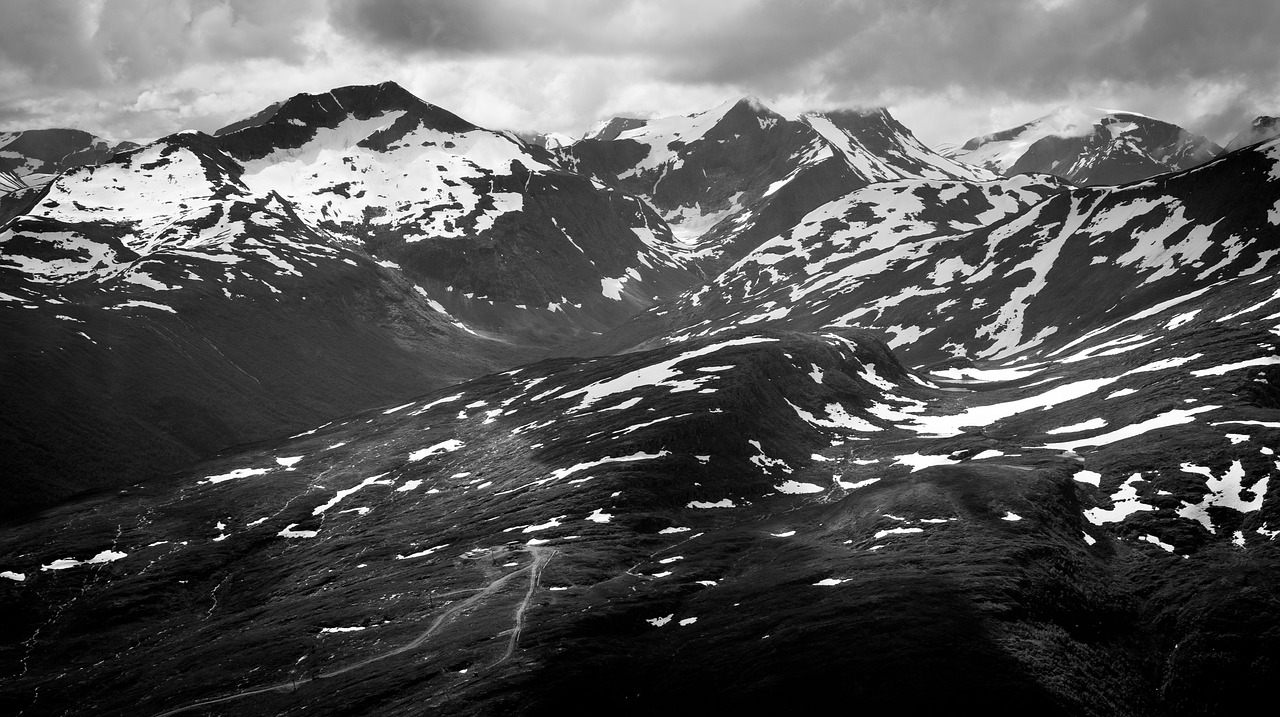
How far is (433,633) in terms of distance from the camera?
242 ft

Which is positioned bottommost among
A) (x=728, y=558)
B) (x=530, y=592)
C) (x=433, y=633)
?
(x=728, y=558)

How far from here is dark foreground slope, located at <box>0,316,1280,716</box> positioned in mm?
58969

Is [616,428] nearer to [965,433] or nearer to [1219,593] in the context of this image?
[965,433]

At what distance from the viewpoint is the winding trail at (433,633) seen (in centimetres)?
6570

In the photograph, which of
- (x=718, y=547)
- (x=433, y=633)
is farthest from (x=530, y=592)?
(x=718, y=547)

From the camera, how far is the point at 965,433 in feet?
418

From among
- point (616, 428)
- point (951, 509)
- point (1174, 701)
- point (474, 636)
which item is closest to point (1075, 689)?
point (1174, 701)

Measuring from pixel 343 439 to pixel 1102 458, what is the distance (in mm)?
145061

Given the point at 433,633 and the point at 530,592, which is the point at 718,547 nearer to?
the point at 530,592

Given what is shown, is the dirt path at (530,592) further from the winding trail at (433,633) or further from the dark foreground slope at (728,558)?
the dark foreground slope at (728,558)

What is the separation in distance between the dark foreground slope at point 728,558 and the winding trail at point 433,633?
0.40 meters

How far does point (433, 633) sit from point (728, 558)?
30049mm

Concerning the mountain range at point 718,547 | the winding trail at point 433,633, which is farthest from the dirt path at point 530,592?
the mountain range at point 718,547

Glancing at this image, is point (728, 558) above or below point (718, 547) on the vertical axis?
below
